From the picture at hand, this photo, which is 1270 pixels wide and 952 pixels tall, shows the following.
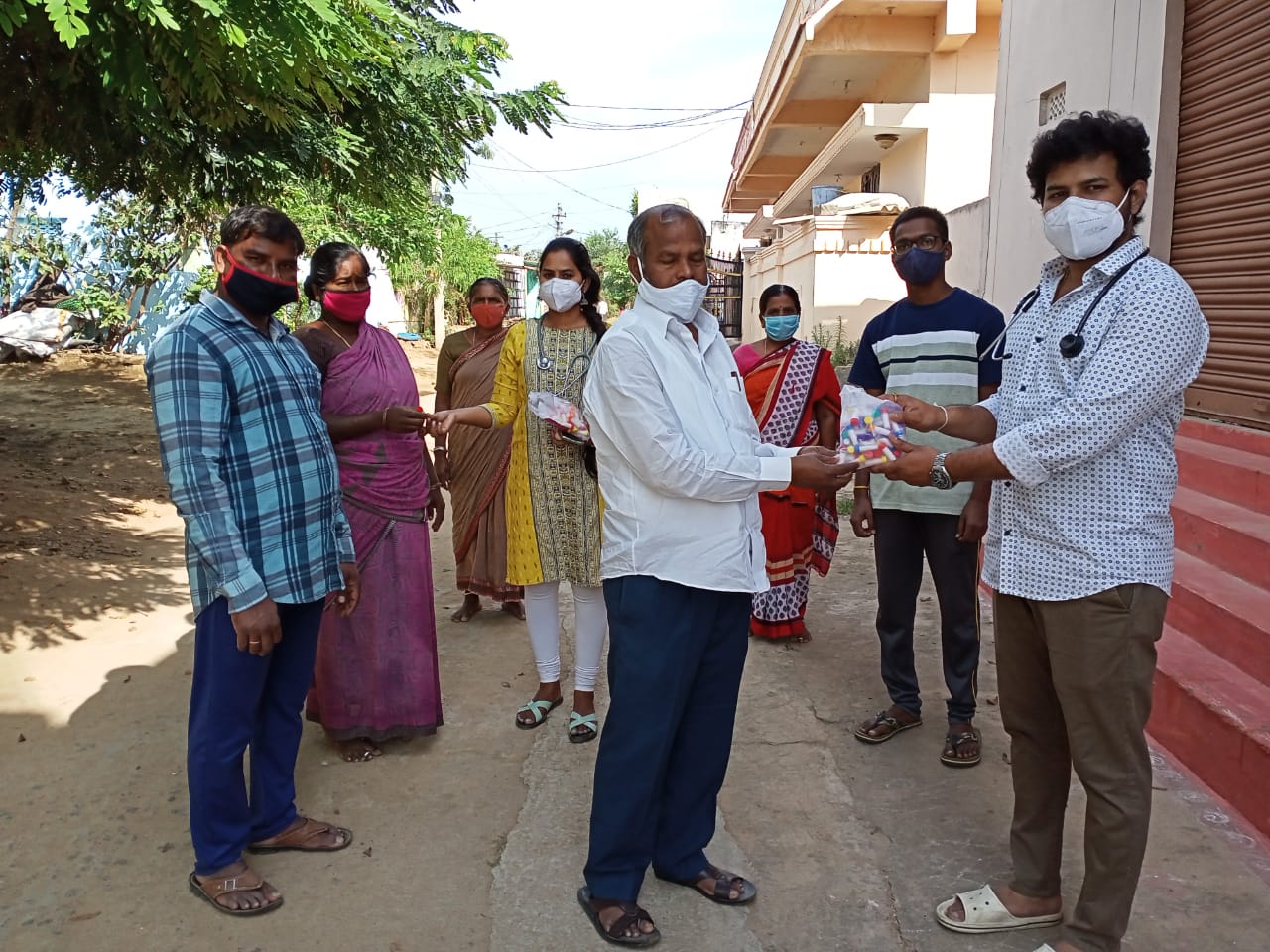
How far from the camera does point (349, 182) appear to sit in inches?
301

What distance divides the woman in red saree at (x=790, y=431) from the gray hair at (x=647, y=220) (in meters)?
2.22

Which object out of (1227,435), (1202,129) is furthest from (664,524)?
(1202,129)

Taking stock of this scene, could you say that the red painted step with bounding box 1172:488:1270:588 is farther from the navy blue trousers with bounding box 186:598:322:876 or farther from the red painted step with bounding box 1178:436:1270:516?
the navy blue trousers with bounding box 186:598:322:876

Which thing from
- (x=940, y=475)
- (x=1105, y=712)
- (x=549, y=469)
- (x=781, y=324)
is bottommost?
(x=1105, y=712)

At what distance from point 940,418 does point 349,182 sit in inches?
246

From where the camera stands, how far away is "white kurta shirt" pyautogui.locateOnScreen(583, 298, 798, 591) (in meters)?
2.31

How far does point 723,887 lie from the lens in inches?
106

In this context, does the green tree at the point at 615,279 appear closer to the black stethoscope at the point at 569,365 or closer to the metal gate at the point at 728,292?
the metal gate at the point at 728,292

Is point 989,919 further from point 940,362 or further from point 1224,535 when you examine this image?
point 1224,535

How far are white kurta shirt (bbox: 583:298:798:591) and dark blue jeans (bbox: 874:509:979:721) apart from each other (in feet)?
4.34

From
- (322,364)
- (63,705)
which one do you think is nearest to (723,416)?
(322,364)

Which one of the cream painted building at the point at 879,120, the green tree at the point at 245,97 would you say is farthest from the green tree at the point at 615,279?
the green tree at the point at 245,97

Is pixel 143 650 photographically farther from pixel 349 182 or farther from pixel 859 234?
pixel 859 234

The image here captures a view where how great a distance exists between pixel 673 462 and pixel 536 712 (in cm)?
195
